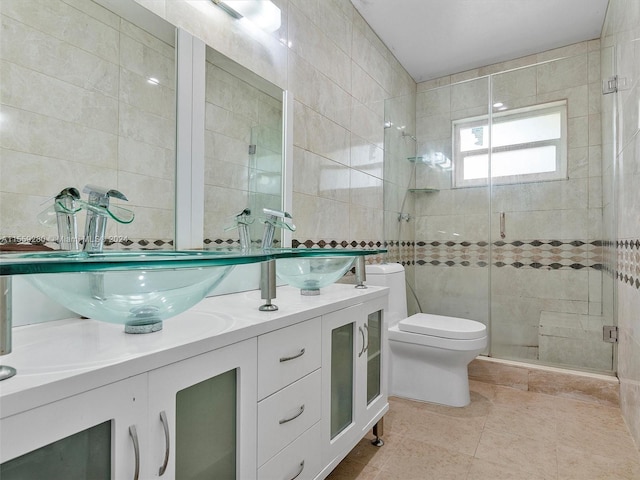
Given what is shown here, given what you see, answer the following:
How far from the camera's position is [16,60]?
861 millimetres

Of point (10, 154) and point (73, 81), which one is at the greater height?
point (73, 81)

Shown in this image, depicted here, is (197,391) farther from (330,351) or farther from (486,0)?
(486,0)

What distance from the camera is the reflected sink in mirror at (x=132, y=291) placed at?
0.66 m

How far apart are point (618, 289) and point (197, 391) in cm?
244

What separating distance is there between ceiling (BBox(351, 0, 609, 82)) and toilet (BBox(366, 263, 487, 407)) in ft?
5.62

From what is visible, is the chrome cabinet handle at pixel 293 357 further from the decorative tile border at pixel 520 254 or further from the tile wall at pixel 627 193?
the tile wall at pixel 627 193

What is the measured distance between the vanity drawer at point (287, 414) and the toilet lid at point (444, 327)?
1148 mm

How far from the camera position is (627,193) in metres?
1.89

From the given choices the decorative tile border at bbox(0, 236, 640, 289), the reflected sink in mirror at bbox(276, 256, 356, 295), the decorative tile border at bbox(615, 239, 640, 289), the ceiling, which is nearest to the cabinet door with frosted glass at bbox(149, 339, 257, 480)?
the reflected sink in mirror at bbox(276, 256, 356, 295)

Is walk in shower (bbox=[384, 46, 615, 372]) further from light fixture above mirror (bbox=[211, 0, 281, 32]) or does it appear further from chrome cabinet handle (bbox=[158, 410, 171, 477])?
chrome cabinet handle (bbox=[158, 410, 171, 477])

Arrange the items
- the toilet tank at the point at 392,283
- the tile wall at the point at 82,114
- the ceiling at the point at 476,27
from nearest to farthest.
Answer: the tile wall at the point at 82,114 → the toilet tank at the point at 392,283 → the ceiling at the point at 476,27

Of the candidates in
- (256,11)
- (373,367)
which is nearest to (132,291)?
(373,367)

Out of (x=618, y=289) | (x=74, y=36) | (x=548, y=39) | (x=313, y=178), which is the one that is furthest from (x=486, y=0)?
(x=74, y=36)

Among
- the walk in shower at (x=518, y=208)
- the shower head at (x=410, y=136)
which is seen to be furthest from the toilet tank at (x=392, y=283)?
the shower head at (x=410, y=136)
